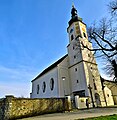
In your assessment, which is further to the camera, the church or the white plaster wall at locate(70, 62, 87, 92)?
the white plaster wall at locate(70, 62, 87, 92)

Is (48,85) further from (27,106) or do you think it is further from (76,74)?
(27,106)

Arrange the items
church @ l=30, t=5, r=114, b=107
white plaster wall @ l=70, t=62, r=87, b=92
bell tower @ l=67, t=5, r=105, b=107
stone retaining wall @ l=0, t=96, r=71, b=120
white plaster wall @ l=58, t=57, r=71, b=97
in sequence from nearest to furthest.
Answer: stone retaining wall @ l=0, t=96, r=71, b=120 < bell tower @ l=67, t=5, r=105, b=107 < church @ l=30, t=5, r=114, b=107 < white plaster wall @ l=70, t=62, r=87, b=92 < white plaster wall @ l=58, t=57, r=71, b=97

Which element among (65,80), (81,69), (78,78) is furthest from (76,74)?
(65,80)

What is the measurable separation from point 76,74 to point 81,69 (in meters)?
1.77

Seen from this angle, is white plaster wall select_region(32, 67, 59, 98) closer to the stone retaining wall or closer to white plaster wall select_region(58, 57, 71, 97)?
white plaster wall select_region(58, 57, 71, 97)

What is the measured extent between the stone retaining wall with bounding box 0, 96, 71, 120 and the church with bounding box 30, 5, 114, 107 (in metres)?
9.12

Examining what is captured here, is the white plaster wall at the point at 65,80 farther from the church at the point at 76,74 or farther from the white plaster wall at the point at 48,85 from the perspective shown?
the white plaster wall at the point at 48,85

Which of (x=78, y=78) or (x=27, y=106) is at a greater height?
(x=78, y=78)

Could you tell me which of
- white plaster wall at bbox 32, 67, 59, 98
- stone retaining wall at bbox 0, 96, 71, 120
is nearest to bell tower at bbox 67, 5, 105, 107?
white plaster wall at bbox 32, 67, 59, 98

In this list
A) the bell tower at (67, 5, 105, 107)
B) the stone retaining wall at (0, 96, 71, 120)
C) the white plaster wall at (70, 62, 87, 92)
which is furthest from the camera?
the white plaster wall at (70, 62, 87, 92)

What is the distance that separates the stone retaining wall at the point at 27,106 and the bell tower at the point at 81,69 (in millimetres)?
9373

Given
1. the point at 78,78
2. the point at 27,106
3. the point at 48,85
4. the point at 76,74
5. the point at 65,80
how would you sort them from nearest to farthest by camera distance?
the point at 27,106, the point at 78,78, the point at 76,74, the point at 65,80, the point at 48,85

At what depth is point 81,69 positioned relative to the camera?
27.8 metres

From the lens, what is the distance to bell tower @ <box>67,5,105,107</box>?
26.2 metres
